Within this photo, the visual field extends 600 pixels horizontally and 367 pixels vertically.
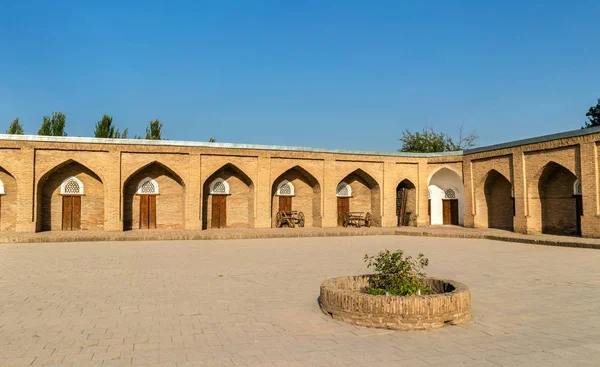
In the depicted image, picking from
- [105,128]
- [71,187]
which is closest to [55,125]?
[105,128]

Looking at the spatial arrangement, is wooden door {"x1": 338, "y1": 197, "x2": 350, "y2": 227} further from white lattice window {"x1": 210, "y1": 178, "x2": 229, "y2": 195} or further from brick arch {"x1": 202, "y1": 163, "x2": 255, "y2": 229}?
white lattice window {"x1": 210, "y1": 178, "x2": 229, "y2": 195}

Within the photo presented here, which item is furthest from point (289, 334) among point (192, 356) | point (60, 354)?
point (60, 354)

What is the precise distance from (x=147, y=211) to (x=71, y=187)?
2.89 m

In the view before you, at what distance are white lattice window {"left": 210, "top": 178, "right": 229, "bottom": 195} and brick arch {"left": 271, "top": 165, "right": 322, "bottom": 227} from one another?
2.06 m

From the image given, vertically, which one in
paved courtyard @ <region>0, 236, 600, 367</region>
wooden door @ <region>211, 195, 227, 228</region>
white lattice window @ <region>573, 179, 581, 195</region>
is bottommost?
paved courtyard @ <region>0, 236, 600, 367</region>

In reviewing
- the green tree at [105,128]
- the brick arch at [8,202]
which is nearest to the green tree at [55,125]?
the green tree at [105,128]

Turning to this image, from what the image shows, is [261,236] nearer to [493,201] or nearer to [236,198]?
[236,198]

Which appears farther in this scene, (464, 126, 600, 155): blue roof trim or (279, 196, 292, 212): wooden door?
(279, 196, 292, 212): wooden door

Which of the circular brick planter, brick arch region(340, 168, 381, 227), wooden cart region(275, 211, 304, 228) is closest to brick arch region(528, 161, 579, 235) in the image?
brick arch region(340, 168, 381, 227)

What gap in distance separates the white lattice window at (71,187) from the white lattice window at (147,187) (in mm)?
2116

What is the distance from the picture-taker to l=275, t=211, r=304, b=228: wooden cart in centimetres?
2003

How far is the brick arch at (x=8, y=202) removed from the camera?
53.8ft

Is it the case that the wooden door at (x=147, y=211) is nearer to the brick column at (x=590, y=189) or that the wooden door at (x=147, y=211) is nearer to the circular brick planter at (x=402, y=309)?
the circular brick planter at (x=402, y=309)

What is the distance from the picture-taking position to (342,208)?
21.5 metres
